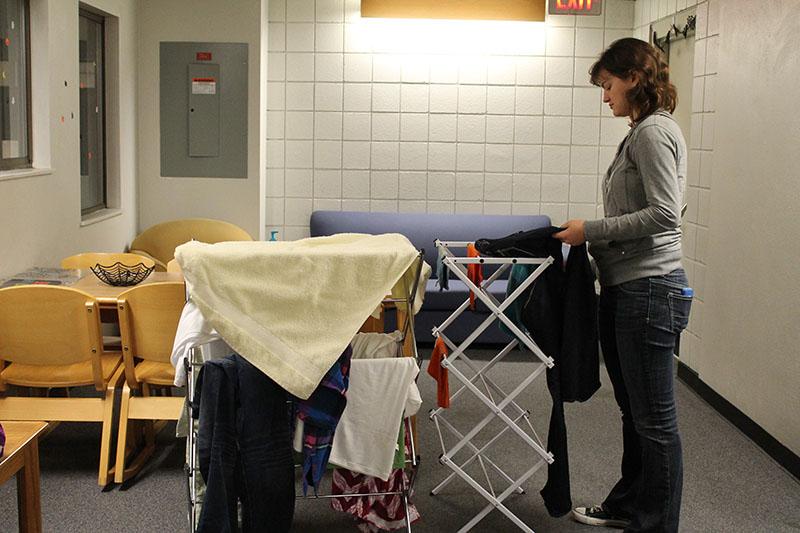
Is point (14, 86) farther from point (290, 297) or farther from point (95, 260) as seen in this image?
point (290, 297)

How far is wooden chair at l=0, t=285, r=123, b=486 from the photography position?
4.29 metres

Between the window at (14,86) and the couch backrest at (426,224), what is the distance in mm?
2590

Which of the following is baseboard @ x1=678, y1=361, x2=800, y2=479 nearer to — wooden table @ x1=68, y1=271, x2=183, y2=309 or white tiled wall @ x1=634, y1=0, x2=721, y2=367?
white tiled wall @ x1=634, y1=0, x2=721, y2=367

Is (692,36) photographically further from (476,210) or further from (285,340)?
(285,340)

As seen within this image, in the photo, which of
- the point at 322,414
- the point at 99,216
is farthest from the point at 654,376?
the point at 99,216

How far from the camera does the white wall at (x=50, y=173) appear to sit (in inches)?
205

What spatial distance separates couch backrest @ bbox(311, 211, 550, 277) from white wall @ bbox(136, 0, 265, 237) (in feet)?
1.84

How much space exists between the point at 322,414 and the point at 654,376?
1.17m

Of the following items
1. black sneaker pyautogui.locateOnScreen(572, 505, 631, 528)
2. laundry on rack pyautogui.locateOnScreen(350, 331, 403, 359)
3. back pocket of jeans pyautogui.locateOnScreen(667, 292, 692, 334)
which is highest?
back pocket of jeans pyautogui.locateOnScreen(667, 292, 692, 334)

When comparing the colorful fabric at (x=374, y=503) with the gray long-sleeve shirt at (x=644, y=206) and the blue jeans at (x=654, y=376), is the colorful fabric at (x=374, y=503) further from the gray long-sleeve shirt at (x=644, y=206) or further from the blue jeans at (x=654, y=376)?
the gray long-sleeve shirt at (x=644, y=206)

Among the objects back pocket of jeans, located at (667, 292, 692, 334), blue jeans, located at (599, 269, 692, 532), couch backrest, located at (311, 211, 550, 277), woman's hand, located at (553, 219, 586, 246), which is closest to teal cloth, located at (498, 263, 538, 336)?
woman's hand, located at (553, 219, 586, 246)

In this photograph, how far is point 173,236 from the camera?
7.22m

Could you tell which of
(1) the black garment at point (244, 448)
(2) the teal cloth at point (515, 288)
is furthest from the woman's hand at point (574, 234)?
(1) the black garment at point (244, 448)

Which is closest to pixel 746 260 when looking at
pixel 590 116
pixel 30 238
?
pixel 590 116
